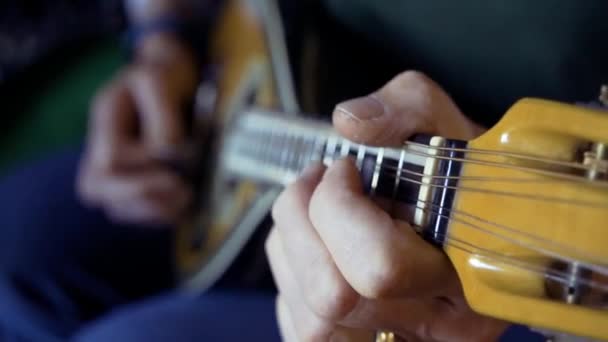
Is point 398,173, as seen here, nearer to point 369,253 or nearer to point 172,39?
point 369,253

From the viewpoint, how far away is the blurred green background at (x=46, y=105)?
960mm

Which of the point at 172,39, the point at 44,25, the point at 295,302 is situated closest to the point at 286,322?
the point at 295,302

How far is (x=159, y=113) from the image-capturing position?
2.39 feet

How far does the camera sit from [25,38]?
0.91 m

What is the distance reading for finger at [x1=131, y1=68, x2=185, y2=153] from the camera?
2.39 ft

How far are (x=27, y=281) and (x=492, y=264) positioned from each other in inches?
24.0

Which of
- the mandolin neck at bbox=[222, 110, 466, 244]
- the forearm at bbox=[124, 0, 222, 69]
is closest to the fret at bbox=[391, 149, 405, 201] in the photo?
the mandolin neck at bbox=[222, 110, 466, 244]

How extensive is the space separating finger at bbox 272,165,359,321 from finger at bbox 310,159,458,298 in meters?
0.01

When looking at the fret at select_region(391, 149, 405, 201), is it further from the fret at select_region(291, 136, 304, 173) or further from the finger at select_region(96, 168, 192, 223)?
the finger at select_region(96, 168, 192, 223)

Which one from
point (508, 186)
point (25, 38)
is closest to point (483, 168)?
point (508, 186)

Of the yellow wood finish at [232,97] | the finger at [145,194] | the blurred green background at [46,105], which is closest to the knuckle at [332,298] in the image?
the yellow wood finish at [232,97]

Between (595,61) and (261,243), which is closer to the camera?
(595,61)

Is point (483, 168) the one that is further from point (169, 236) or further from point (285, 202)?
point (169, 236)

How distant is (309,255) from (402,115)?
0.08 metres
